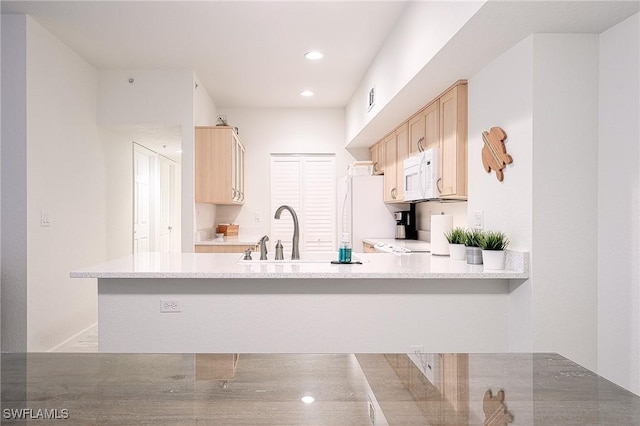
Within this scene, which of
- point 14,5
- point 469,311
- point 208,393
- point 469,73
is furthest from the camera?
point 14,5

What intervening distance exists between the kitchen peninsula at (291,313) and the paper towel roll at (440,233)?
843mm

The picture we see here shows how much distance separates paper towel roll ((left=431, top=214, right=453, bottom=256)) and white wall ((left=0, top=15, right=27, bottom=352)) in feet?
9.81

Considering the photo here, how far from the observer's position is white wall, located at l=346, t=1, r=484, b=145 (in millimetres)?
2311

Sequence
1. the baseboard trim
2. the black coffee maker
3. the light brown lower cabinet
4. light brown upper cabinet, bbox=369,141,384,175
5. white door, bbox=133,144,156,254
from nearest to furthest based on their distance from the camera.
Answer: the baseboard trim → the light brown lower cabinet → the black coffee maker → light brown upper cabinet, bbox=369,141,384,175 → white door, bbox=133,144,156,254

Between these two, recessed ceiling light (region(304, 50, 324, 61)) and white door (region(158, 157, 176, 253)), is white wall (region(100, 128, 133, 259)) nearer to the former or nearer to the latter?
white door (region(158, 157, 176, 253))

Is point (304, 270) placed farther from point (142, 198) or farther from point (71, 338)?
point (142, 198)

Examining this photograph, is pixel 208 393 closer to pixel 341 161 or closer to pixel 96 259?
pixel 96 259

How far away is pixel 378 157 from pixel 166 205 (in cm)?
384

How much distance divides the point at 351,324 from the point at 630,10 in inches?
76.6

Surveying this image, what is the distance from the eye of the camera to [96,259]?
457 cm

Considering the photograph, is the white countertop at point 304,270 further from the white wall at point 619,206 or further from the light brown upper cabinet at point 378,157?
the light brown upper cabinet at point 378,157

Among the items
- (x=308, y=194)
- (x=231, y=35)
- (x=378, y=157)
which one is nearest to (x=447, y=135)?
(x=231, y=35)

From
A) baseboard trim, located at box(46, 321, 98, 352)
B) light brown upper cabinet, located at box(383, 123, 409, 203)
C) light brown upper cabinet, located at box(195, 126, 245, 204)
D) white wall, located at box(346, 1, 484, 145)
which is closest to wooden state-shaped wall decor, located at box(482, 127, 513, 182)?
white wall, located at box(346, 1, 484, 145)

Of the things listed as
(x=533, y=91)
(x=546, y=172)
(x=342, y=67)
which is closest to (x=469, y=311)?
(x=546, y=172)
